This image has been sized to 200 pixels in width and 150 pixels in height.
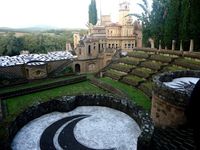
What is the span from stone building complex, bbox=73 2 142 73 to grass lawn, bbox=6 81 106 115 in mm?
11352

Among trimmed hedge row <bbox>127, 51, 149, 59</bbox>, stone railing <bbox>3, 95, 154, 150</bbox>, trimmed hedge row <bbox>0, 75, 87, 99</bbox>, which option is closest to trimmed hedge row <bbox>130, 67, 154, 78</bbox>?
trimmed hedge row <bbox>127, 51, 149, 59</bbox>

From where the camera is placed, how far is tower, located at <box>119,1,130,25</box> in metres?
62.7

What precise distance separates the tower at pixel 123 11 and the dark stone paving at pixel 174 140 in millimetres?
51098

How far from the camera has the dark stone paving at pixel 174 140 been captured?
487 inches

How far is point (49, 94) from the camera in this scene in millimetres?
38812

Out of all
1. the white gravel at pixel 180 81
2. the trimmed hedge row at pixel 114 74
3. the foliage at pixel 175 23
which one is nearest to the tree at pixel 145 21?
the foliage at pixel 175 23

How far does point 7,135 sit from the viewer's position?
12078mm

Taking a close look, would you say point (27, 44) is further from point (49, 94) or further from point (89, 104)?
point (89, 104)

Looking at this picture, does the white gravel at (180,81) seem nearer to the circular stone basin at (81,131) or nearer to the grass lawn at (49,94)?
the circular stone basin at (81,131)

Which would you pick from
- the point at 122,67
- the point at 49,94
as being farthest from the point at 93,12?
the point at 49,94

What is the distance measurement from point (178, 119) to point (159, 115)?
2.28 meters

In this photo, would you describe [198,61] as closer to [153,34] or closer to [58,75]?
[153,34]

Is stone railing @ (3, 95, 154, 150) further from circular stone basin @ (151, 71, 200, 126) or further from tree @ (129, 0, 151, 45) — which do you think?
tree @ (129, 0, 151, 45)

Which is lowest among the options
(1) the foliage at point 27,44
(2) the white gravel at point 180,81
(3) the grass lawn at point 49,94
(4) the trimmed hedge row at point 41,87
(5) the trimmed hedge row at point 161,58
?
(3) the grass lawn at point 49,94
